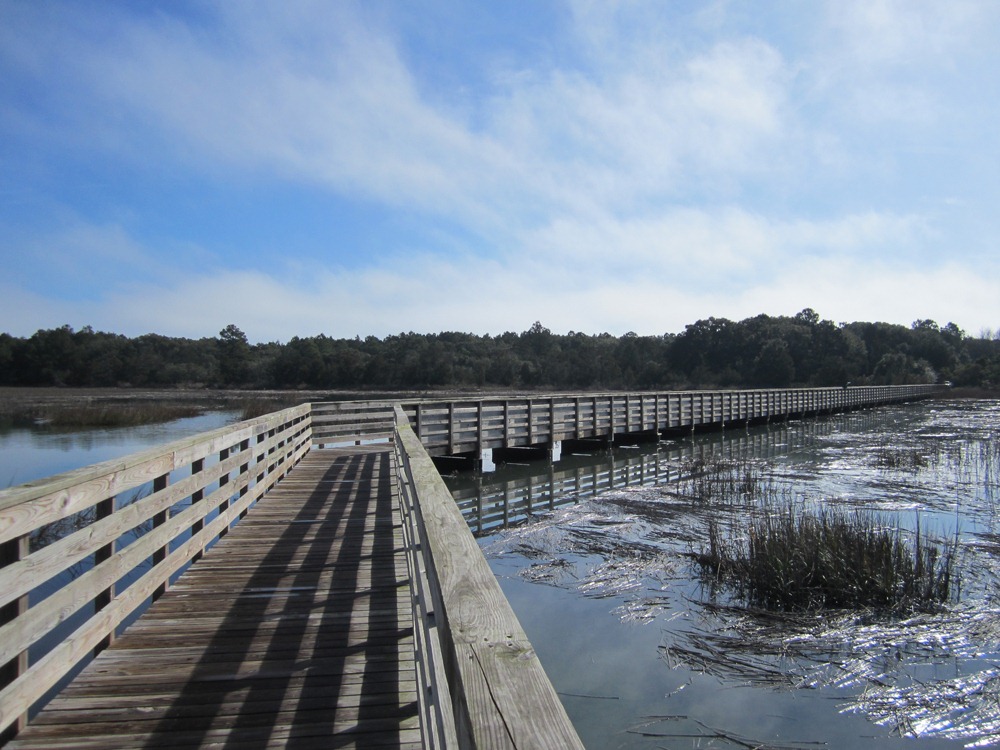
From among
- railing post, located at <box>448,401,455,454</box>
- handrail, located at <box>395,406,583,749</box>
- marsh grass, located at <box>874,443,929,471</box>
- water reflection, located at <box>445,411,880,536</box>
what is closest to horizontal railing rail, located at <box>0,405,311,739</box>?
handrail, located at <box>395,406,583,749</box>

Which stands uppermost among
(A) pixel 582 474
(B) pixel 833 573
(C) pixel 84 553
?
(C) pixel 84 553

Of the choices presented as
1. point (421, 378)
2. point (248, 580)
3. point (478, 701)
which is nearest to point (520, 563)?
point (248, 580)

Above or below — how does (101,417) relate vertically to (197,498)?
below

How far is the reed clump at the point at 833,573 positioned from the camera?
6258mm

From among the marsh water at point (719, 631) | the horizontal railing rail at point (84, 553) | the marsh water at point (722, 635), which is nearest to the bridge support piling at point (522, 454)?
the marsh water at point (719, 631)

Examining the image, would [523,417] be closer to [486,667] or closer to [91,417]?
[486,667]

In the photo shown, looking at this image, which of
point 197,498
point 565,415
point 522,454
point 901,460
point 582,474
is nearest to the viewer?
point 197,498

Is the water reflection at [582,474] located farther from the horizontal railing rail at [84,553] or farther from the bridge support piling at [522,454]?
the horizontal railing rail at [84,553]

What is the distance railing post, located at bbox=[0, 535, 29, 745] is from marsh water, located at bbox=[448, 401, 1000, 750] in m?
3.07

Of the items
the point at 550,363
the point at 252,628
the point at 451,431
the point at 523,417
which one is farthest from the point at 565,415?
the point at 550,363

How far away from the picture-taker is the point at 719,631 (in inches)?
226

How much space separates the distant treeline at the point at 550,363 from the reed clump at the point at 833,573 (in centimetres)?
6219

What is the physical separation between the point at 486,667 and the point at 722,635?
201 inches

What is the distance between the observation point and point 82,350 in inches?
2726
